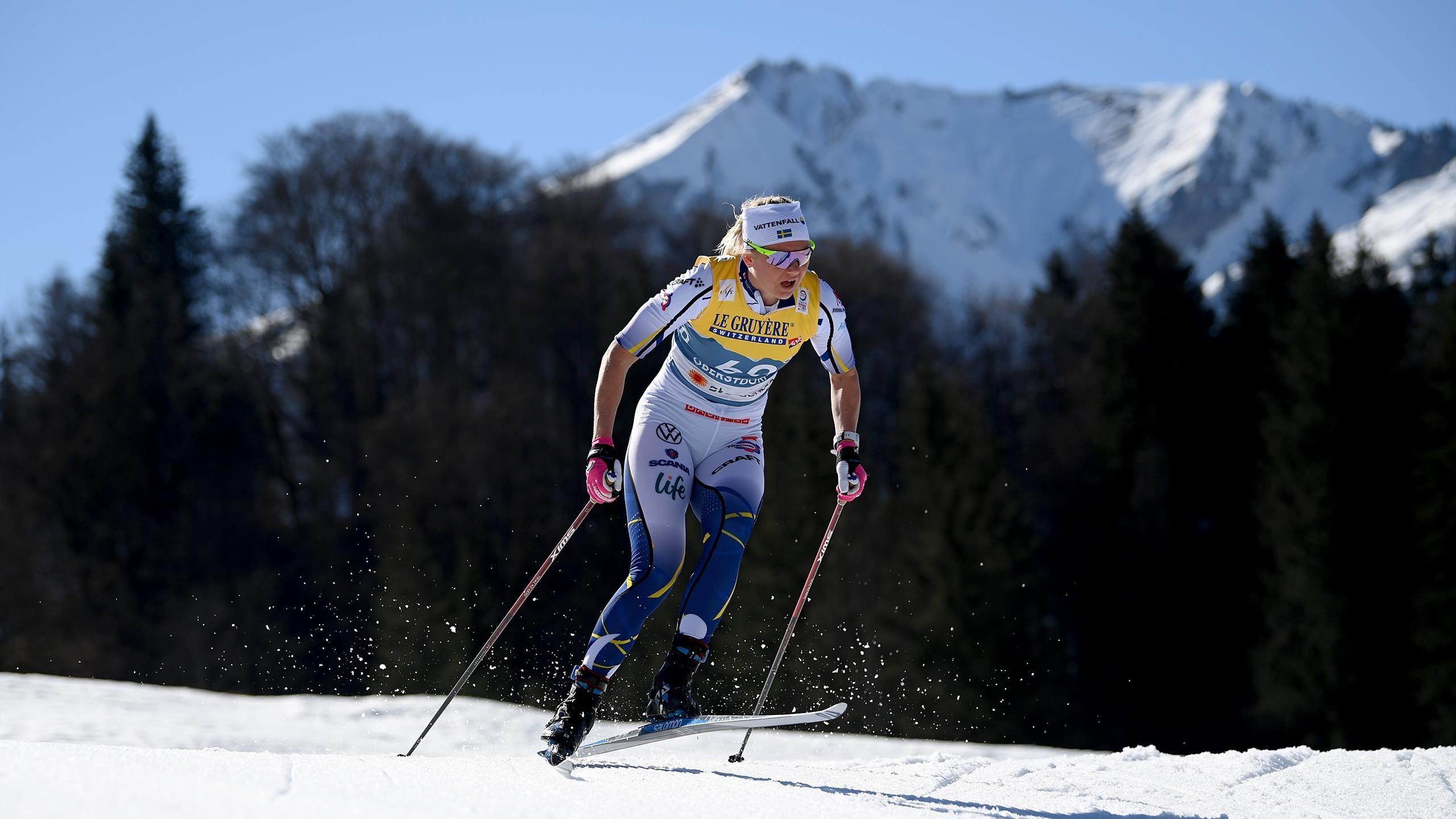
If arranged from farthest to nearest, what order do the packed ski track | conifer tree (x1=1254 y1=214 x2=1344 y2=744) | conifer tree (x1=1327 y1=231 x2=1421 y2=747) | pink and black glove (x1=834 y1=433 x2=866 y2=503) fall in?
conifer tree (x1=1254 y1=214 x2=1344 y2=744) < conifer tree (x1=1327 y1=231 x2=1421 y2=747) < pink and black glove (x1=834 y1=433 x2=866 y2=503) < the packed ski track

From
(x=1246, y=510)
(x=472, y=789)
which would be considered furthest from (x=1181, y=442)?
(x=472, y=789)

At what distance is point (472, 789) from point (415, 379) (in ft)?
100

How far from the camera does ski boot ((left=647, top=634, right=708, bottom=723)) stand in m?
5.41

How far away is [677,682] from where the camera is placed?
5.44 m

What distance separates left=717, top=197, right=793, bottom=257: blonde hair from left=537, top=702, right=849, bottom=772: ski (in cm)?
199

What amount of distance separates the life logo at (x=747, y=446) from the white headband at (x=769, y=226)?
901 mm

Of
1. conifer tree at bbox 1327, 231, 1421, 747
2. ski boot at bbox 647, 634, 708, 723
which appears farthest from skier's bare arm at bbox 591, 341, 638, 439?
conifer tree at bbox 1327, 231, 1421, 747

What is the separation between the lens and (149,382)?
32.3 meters

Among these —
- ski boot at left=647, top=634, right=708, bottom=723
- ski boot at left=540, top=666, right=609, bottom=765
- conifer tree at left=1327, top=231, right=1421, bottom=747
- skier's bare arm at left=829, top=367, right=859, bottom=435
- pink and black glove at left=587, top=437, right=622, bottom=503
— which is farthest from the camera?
conifer tree at left=1327, top=231, right=1421, bottom=747

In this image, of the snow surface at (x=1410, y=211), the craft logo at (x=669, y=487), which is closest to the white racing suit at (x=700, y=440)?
the craft logo at (x=669, y=487)

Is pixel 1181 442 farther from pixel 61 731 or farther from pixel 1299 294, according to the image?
pixel 61 731

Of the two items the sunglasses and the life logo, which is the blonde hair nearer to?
the sunglasses

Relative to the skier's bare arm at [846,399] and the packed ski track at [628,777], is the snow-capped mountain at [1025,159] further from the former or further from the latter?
the skier's bare arm at [846,399]

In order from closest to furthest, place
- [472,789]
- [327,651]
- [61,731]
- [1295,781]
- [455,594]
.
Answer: [472,789]
[1295,781]
[61,731]
[455,594]
[327,651]
